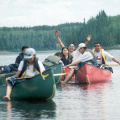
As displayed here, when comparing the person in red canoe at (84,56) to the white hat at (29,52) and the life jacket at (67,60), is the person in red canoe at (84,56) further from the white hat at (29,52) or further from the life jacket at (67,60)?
the white hat at (29,52)

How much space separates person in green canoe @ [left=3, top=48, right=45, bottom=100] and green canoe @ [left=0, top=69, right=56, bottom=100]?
0.17 metres

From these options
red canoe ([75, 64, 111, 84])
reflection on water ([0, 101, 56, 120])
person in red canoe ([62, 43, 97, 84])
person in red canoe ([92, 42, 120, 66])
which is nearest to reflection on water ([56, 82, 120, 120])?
reflection on water ([0, 101, 56, 120])

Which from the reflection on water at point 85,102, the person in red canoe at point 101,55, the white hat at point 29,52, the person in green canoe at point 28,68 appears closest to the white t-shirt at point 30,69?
the person in green canoe at point 28,68

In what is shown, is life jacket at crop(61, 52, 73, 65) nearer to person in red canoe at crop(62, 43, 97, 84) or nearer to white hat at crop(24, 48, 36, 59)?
person in red canoe at crop(62, 43, 97, 84)

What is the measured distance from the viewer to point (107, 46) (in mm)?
161250

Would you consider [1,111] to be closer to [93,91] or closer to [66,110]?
[66,110]

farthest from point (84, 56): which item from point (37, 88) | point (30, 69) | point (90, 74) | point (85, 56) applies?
point (30, 69)

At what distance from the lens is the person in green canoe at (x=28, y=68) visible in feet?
37.8

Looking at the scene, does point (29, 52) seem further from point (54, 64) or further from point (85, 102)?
point (54, 64)

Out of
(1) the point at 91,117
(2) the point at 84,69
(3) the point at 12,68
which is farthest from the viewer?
(2) the point at 84,69

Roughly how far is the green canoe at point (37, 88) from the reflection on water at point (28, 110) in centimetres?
20

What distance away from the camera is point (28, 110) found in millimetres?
11406

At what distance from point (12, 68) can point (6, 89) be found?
304cm

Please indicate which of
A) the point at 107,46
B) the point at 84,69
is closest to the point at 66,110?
the point at 84,69
